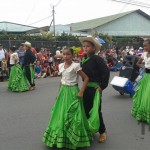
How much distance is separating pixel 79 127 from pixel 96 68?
1009mm

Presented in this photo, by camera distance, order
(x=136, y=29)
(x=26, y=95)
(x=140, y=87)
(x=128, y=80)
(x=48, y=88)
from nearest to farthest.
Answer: (x=140, y=87) → (x=128, y=80) → (x=26, y=95) → (x=48, y=88) → (x=136, y=29)

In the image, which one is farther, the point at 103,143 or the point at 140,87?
the point at 140,87

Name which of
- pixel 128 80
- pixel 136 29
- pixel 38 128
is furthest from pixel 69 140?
pixel 136 29

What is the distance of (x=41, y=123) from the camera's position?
6.91 metres

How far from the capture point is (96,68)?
536 cm

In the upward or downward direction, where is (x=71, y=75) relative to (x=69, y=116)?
upward

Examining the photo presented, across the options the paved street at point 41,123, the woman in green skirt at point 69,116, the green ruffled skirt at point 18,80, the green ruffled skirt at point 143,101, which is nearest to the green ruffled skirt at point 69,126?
the woman in green skirt at point 69,116

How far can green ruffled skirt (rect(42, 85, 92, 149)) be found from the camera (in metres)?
5.03

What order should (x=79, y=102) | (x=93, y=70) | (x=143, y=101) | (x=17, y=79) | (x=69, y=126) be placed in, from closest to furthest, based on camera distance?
(x=69, y=126) < (x=79, y=102) < (x=93, y=70) < (x=143, y=101) < (x=17, y=79)

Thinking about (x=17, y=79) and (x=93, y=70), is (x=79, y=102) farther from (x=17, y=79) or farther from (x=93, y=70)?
(x=17, y=79)

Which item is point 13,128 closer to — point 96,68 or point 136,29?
point 96,68

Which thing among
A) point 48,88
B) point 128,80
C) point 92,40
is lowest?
point 48,88

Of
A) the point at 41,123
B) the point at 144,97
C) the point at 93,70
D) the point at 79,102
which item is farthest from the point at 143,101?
the point at 41,123

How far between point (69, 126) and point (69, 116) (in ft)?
0.50
